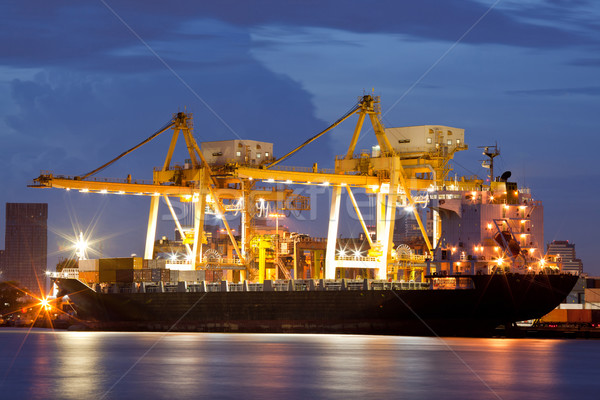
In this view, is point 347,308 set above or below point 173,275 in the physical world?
below

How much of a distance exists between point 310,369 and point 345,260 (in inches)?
1338

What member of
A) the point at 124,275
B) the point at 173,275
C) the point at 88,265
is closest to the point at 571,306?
the point at 173,275

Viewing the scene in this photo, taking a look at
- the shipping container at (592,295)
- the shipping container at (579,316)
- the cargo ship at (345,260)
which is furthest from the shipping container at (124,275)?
the shipping container at (592,295)

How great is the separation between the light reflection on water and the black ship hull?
2935mm

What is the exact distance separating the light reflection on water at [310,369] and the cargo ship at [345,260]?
4.13 m

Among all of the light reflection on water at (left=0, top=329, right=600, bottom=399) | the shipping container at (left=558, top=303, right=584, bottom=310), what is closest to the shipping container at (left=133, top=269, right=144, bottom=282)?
the light reflection on water at (left=0, top=329, right=600, bottom=399)

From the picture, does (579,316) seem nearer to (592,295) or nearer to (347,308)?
(592,295)

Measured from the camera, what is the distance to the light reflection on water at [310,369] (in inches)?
1188

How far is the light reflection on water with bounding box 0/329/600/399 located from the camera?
1188 inches

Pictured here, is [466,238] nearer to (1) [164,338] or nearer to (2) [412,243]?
(1) [164,338]

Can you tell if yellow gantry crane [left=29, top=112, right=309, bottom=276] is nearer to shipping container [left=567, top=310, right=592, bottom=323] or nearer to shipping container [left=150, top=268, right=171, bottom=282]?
shipping container [left=150, top=268, right=171, bottom=282]

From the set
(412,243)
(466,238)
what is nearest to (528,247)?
(466,238)

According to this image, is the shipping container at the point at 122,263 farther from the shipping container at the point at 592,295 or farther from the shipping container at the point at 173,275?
the shipping container at the point at 592,295

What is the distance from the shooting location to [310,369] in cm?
3734
